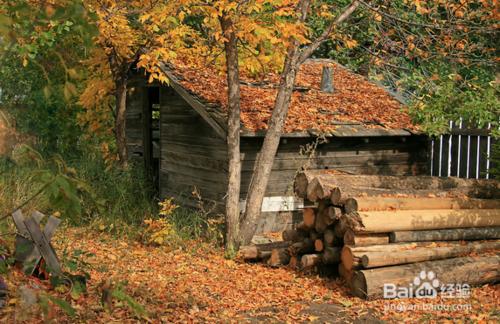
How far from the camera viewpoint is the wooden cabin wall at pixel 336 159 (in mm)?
11188

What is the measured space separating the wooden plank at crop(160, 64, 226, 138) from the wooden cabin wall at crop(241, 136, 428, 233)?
26.5 inches

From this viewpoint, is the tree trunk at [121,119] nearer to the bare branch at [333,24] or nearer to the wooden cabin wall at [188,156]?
the wooden cabin wall at [188,156]

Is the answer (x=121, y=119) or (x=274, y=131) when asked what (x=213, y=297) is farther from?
(x=121, y=119)

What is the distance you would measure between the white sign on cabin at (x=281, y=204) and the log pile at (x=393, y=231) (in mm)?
2245

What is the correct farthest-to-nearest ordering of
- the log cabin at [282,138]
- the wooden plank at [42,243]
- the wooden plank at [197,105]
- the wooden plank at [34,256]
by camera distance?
the log cabin at [282,138], the wooden plank at [197,105], the wooden plank at [42,243], the wooden plank at [34,256]

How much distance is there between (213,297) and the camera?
7.43 meters

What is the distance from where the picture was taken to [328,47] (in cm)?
2097

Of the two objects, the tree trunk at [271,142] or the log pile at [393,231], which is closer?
the log pile at [393,231]

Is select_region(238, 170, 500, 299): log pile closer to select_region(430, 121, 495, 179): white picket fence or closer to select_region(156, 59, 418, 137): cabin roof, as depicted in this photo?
select_region(156, 59, 418, 137): cabin roof

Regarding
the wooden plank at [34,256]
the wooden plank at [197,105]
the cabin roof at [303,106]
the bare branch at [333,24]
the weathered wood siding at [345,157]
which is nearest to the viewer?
the wooden plank at [34,256]

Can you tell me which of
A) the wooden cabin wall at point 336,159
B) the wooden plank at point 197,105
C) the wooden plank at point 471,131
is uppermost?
the wooden plank at point 197,105

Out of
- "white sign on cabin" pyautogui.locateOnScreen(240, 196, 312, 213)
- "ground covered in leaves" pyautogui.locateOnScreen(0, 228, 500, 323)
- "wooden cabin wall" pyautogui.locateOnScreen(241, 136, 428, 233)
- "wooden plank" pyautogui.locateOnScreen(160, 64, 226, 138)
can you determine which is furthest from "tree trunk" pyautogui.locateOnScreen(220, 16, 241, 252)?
"white sign on cabin" pyautogui.locateOnScreen(240, 196, 312, 213)

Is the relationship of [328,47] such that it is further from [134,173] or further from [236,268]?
[236,268]

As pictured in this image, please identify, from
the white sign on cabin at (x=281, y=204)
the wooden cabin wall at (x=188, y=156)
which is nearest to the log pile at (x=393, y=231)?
the white sign on cabin at (x=281, y=204)
